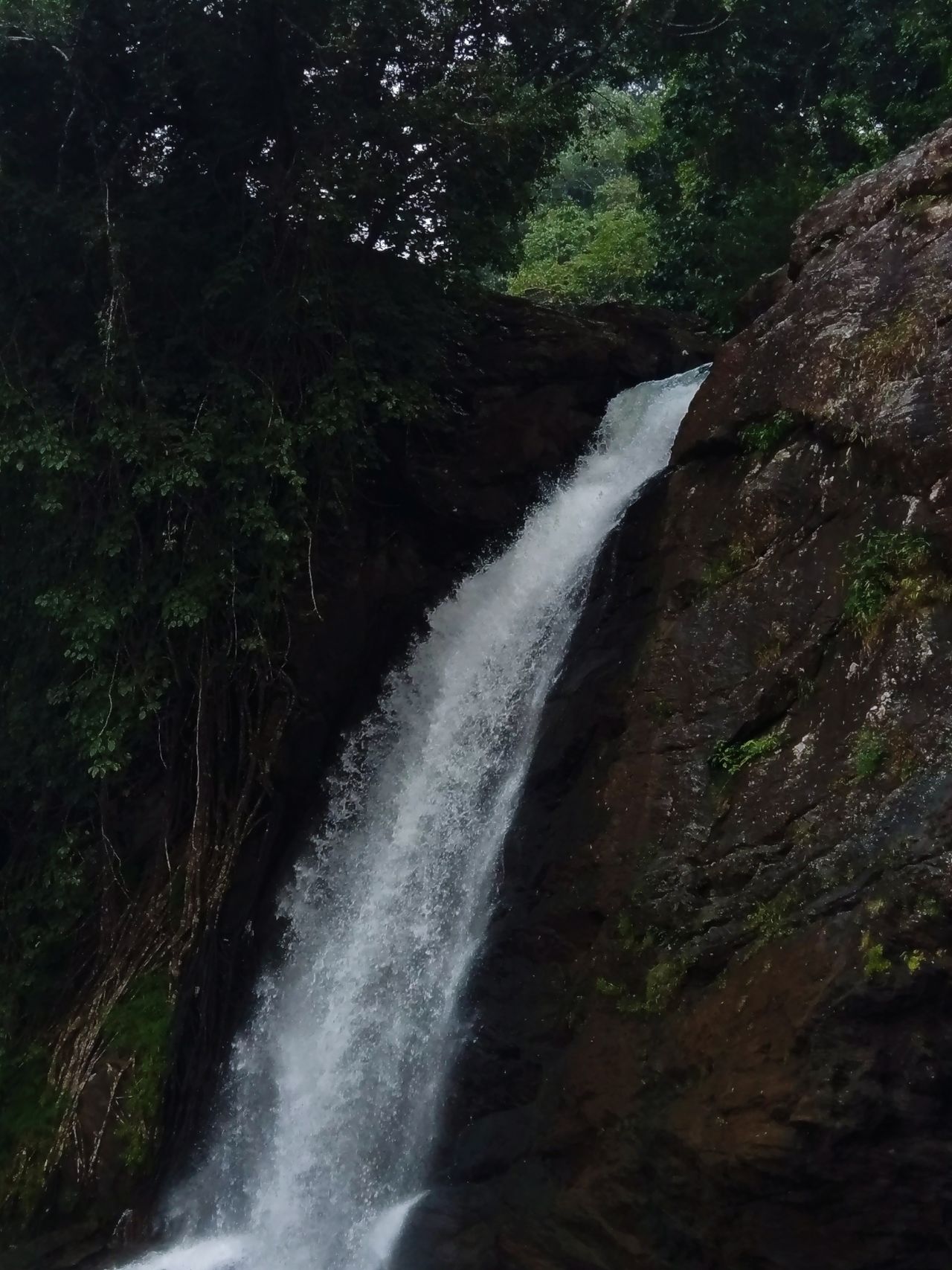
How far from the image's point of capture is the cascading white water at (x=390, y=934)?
6.58m

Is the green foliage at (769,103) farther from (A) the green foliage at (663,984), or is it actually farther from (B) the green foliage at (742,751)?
(A) the green foliage at (663,984)

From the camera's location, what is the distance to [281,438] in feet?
27.5

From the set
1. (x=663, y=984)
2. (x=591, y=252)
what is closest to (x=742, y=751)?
(x=663, y=984)

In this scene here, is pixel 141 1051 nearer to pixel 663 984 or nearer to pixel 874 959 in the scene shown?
pixel 663 984

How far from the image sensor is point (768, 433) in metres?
6.77

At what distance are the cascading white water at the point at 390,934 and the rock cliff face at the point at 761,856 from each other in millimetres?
499

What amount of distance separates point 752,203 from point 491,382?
345cm

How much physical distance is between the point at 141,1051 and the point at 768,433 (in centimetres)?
575

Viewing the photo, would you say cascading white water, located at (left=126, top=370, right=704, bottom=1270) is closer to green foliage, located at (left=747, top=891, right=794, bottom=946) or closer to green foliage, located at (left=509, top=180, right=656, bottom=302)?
green foliage, located at (left=747, top=891, right=794, bottom=946)

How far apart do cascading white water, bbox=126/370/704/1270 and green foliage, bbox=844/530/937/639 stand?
253cm

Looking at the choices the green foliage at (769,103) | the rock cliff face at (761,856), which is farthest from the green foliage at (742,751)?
the green foliage at (769,103)

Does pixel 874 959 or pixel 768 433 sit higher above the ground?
pixel 768 433

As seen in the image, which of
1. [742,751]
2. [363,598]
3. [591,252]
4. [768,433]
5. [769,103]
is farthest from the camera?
[591,252]

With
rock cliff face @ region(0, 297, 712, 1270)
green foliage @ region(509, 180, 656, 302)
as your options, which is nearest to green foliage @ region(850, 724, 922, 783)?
rock cliff face @ region(0, 297, 712, 1270)
